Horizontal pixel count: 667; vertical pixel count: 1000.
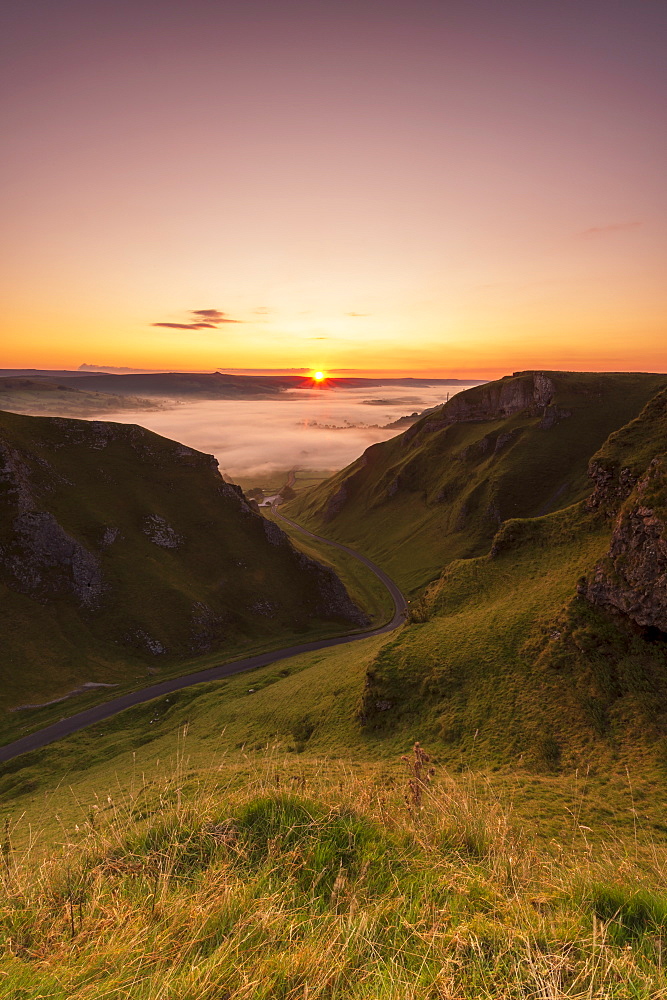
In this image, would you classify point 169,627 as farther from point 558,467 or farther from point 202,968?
point 558,467

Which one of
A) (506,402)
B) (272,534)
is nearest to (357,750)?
(272,534)

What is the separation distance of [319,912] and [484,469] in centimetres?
15898

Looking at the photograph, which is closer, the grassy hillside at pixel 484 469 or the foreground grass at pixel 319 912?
the foreground grass at pixel 319 912

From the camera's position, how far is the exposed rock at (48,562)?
81.4 m

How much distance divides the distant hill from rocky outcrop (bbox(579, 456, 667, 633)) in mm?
69679

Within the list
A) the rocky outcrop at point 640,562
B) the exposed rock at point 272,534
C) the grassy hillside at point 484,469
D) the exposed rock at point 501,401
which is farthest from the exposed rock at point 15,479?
the exposed rock at point 501,401

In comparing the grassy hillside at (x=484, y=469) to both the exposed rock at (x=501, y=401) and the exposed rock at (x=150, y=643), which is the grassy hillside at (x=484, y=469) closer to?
the exposed rock at (x=501, y=401)

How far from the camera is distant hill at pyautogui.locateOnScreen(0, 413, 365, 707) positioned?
248 ft

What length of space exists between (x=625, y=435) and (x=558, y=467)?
9791 centimetres

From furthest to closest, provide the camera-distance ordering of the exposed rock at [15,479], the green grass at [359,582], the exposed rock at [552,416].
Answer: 1. the exposed rock at [552,416]
2. the green grass at [359,582]
3. the exposed rock at [15,479]

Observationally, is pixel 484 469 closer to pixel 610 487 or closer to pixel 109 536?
pixel 610 487

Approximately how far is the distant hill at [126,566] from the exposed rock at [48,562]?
21cm

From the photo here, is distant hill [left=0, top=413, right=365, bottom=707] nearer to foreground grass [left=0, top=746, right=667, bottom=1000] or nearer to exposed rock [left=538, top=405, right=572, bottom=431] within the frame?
foreground grass [left=0, top=746, right=667, bottom=1000]

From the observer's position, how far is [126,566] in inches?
3548
